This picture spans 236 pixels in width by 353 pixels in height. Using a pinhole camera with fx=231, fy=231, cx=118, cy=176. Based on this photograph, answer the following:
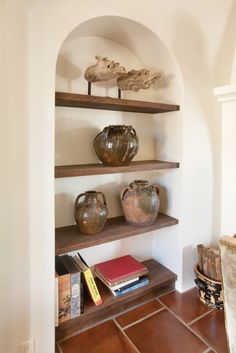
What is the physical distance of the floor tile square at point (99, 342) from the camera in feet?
4.23

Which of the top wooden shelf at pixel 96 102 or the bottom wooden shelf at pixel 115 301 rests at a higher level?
the top wooden shelf at pixel 96 102

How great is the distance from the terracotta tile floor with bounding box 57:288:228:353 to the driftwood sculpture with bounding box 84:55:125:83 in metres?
1.53

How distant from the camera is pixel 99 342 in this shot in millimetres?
1341

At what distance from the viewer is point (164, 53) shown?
155 centimetres

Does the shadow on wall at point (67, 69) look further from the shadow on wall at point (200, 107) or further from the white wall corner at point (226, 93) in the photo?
the white wall corner at point (226, 93)

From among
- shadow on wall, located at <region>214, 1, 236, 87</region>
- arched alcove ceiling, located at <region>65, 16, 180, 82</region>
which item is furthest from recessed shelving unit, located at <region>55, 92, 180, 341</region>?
shadow on wall, located at <region>214, 1, 236, 87</region>

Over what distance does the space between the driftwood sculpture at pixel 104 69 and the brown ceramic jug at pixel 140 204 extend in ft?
2.38

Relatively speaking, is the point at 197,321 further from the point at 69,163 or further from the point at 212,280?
the point at 69,163

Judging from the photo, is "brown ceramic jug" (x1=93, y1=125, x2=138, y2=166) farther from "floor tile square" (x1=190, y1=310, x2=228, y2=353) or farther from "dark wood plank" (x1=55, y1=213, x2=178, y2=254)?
"floor tile square" (x1=190, y1=310, x2=228, y2=353)

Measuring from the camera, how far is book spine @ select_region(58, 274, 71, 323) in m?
1.33

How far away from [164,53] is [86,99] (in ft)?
2.27

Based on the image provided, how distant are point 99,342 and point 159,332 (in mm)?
368

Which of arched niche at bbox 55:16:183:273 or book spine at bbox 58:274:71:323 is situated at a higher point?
arched niche at bbox 55:16:183:273

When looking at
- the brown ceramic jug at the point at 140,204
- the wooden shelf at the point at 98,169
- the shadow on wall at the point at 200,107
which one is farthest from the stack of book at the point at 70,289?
the shadow on wall at the point at 200,107
